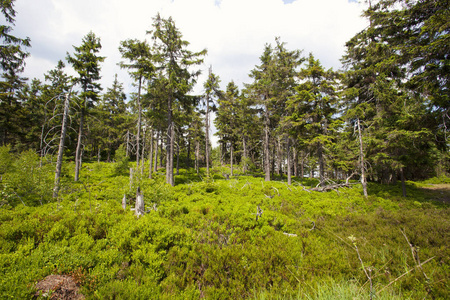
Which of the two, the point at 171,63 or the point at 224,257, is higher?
the point at 171,63

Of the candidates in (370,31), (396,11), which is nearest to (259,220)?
(396,11)

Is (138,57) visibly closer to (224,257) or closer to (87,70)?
(87,70)

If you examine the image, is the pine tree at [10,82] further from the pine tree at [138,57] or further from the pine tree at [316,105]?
the pine tree at [316,105]

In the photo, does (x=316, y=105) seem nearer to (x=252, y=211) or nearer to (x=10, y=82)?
(x=252, y=211)

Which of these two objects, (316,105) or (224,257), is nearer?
(224,257)

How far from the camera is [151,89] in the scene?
1520 centimetres

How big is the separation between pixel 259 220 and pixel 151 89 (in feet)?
45.8

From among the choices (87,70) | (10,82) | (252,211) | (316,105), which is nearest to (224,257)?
(252,211)

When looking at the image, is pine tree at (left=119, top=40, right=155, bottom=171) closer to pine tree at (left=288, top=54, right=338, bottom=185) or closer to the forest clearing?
the forest clearing

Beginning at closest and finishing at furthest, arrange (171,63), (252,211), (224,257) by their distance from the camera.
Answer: (224,257)
(252,211)
(171,63)

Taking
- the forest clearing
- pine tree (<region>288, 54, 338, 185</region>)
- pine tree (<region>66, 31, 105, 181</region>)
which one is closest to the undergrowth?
the forest clearing

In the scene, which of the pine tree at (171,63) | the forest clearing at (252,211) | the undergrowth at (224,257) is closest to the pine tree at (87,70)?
the forest clearing at (252,211)

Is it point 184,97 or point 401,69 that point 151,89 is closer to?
point 184,97

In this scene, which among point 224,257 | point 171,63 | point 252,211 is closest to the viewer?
point 224,257
